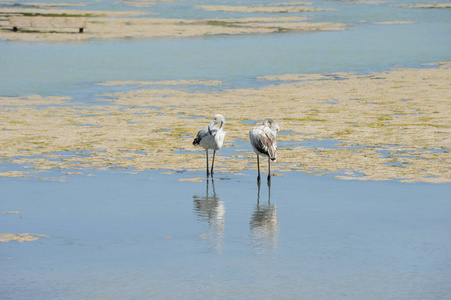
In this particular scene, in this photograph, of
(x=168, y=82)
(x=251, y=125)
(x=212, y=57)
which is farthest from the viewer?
(x=212, y=57)

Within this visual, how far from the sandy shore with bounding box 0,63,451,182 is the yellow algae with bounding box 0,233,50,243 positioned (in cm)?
358

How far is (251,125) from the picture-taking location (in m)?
18.7

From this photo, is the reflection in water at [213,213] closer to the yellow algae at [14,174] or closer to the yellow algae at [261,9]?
the yellow algae at [14,174]

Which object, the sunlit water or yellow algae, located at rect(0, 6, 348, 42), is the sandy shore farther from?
yellow algae, located at rect(0, 6, 348, 42)

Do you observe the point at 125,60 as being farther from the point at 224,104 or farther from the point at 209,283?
the point at 209,283

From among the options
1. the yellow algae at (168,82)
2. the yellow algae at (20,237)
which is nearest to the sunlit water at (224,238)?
the yellow algae at (20,237)

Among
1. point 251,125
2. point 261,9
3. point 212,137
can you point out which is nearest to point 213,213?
point 212,137

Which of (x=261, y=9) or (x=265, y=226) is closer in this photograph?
(x=265, y=226)

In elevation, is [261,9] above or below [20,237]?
above

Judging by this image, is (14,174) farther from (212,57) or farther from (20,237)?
(212,57)

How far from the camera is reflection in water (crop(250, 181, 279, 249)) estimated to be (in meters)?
10.2

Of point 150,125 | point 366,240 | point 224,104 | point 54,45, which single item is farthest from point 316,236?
point 54,45

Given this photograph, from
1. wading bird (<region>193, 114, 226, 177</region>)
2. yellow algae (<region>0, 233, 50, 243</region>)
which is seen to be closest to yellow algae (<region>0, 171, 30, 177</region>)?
wading bird (<region>193, 114, 226, 177</region>)

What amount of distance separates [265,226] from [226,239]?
774mm
